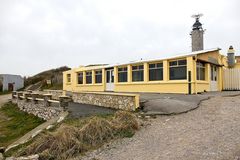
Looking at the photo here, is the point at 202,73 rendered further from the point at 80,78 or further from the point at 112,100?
the point at 80,78

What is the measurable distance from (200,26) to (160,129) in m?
19.2

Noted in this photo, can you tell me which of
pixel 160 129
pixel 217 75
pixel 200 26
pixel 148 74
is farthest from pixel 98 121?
pixel 200 26

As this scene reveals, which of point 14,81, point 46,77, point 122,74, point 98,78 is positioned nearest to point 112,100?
point 122,74

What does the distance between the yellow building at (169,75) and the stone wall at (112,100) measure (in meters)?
6.22

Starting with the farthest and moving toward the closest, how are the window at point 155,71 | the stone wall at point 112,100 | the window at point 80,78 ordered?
the window at point 80,78 < the window at point 155,71 < the stone wall at point 112,100

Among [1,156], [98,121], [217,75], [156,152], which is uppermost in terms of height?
[217,75]

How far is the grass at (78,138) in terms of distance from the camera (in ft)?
22.6

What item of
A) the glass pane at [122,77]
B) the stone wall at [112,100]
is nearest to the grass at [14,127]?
the stone wall at [112,100]

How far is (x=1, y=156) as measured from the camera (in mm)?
7734

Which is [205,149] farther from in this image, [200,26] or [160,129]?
[200,26]

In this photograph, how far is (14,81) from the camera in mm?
43062

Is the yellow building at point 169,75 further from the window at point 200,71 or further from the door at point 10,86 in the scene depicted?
the door at point 10,86

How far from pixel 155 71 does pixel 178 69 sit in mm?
2147

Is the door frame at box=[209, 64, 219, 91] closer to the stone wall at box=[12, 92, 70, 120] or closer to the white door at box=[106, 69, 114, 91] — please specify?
the white door at box=[106, 69, 114, 91]
